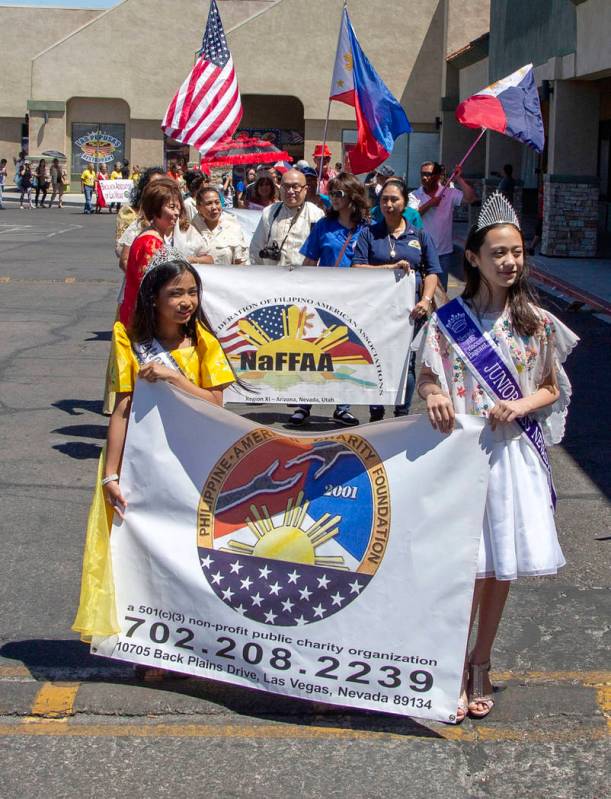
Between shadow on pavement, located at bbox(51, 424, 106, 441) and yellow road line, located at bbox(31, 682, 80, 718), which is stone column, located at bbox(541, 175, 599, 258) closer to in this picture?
shadow on pavement, located at bbox(51, 424, 106, 441)

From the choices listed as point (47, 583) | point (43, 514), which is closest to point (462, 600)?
point (47, 583)

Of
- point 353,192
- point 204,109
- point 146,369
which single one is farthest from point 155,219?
point 204,109

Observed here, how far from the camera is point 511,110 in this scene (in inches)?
386

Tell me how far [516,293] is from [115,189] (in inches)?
1470

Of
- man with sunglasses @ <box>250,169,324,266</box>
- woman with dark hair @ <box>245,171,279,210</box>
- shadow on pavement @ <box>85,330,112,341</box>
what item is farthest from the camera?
shadow on pavement @ <box>85,330,112,341</box>

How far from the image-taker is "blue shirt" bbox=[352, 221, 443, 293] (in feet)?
26.2

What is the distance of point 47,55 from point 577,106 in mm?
31162

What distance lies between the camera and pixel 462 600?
396 cm

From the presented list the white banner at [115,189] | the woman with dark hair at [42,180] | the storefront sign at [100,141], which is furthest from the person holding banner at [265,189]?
the storefront sign at [100,141]

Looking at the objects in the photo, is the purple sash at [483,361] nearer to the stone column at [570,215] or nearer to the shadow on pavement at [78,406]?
the shadow on pavement at [78,406]

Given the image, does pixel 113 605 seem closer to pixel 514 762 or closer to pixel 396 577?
pixel 396 577

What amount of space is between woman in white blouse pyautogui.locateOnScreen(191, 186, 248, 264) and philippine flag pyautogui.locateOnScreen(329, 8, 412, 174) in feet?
5.52

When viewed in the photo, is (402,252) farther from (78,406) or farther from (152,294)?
(152,294)

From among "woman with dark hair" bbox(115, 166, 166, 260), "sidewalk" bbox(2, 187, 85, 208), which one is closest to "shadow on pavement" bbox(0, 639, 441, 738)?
"woman with dark hair" bbox(115, 166, 166, 260)
